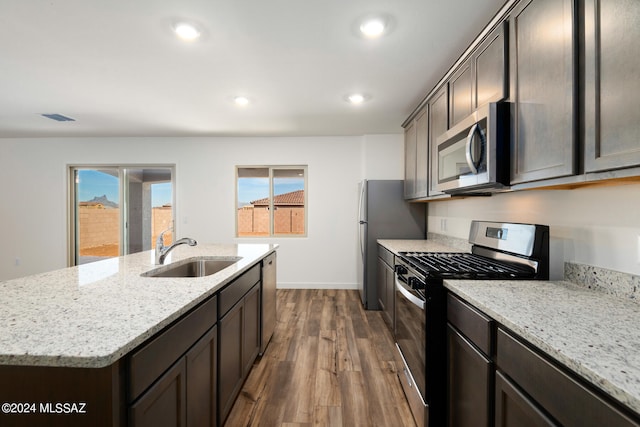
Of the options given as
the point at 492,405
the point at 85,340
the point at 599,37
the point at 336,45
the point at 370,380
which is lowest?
the point at 370,380

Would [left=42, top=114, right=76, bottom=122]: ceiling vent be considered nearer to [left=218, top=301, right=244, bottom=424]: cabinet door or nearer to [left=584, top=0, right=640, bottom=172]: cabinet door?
[left=218, top=301, right=244, bottom=424]: cabinet door

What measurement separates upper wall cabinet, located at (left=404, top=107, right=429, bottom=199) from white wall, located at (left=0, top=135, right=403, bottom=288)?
46.1 inches

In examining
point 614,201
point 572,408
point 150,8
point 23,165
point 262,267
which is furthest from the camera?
point 23,165

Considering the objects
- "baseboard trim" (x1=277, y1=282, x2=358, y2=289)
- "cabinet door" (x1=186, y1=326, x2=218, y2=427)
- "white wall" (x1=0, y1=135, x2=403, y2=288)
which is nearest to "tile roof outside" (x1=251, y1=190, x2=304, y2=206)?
"white wall" (x1=0, y1=135, x2=403, y2=288)

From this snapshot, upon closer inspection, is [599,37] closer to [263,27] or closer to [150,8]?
[263,27]

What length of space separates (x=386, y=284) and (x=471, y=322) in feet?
5.91

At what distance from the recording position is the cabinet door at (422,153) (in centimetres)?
267

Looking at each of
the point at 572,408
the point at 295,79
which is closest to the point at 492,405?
the point at 572,408

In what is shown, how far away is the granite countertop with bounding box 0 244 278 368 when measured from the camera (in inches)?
27.8

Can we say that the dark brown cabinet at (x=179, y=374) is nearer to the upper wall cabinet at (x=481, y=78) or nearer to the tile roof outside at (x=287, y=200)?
the upper wall cabinet at (x=481, y=78)

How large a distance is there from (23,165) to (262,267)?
4.93 meters

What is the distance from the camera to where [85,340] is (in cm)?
77

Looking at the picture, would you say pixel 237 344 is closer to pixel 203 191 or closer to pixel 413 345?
pixel 413 345

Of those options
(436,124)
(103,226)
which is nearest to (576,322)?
(436,124)
